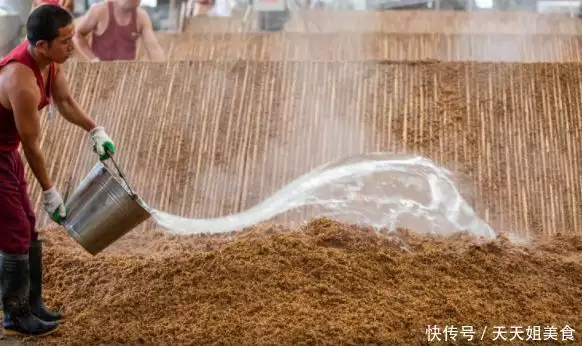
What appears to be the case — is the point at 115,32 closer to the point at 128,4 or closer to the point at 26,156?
the point at 128,4

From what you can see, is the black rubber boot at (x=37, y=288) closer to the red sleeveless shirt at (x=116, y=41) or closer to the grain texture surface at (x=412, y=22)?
the red sleeveless shirt at (x=116, y=41)

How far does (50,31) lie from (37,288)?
939 millimetres

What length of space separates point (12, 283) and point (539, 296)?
1.91m

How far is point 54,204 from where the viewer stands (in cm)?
310

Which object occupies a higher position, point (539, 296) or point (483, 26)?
point (483, 26)

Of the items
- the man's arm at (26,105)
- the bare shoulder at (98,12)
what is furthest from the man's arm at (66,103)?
the bare shoulder at (98,12)

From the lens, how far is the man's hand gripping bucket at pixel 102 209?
10.3ft

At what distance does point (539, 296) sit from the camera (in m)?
3.18

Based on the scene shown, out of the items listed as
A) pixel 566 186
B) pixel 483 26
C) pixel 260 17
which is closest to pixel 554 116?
pixel 566 186

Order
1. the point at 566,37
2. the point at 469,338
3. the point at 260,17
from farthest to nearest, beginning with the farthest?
the point at 260,17
the point at 566,37
the point at 469,338

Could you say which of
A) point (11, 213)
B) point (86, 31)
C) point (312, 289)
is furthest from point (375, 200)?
point (86, 31)

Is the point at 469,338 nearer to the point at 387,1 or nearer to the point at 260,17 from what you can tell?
the point at 260,17

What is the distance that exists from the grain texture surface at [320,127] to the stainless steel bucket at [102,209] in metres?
1.13

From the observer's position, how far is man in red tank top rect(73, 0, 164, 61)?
5645mm
